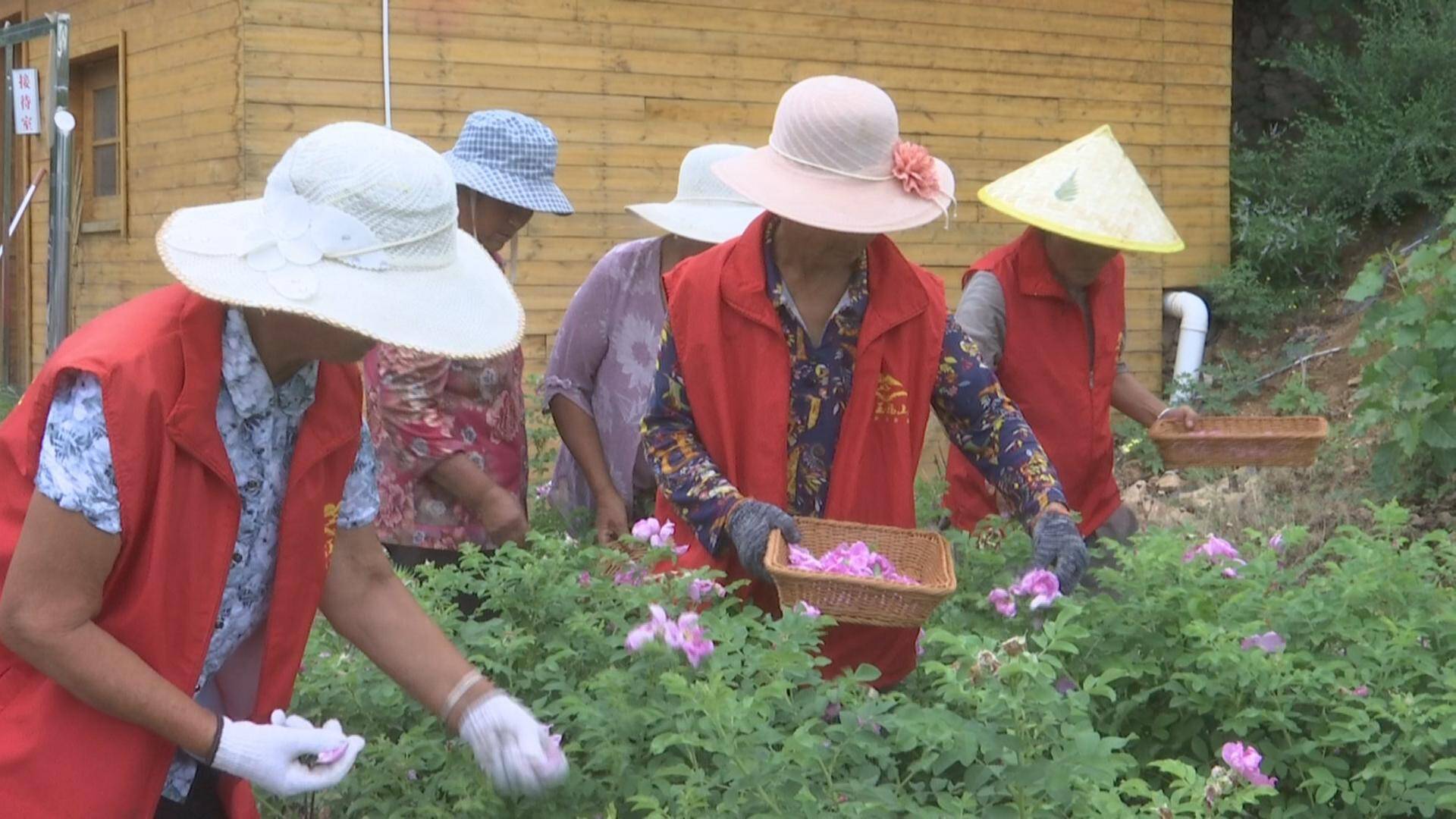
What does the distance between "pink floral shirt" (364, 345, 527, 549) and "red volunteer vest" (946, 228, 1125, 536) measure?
1094mm

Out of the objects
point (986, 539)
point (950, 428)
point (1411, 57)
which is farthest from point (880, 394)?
point (1411, 57)

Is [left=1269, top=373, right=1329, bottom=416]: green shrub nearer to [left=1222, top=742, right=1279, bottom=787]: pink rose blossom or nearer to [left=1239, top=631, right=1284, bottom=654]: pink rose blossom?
[left=1239, top=631, right=1284, bottom=654]: pink rose blossom

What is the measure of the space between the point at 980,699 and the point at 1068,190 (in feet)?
6.93

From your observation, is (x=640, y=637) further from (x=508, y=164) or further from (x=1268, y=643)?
(x=508, y=164)

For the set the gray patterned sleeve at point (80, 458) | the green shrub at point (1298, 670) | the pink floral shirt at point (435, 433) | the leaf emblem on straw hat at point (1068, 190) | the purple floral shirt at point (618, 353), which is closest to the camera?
the gray patterned sleeve at point (80, 458)

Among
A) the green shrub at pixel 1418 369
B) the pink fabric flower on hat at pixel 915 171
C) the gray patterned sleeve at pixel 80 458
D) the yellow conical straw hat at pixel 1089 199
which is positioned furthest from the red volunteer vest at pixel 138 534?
the green shrub at pixel 1418 369

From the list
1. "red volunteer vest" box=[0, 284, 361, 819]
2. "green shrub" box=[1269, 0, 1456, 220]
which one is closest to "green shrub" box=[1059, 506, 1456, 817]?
"red volunteer vest" box=[0, 284, 361, 819]

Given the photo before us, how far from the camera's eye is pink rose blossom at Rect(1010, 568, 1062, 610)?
281 cm

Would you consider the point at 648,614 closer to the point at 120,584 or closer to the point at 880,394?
the point at 880,394

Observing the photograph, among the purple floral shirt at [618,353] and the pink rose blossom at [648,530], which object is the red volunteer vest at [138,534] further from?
the purple floral shirt at [618,353]

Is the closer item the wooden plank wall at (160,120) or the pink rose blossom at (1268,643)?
the pink rose blossom at (1268,643)

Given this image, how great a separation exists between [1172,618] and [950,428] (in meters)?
0.60

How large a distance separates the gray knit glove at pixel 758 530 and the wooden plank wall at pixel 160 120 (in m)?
6.16

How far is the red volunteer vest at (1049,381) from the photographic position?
3.91 m
